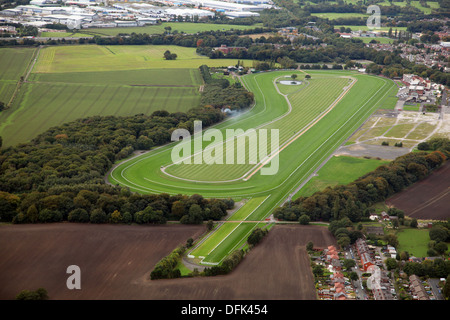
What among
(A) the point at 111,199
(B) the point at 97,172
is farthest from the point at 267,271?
(B) the point at 97,172

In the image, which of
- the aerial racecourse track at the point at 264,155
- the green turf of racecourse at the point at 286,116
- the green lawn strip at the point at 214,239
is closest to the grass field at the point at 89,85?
the aerial racecourse track at the point at 264,155

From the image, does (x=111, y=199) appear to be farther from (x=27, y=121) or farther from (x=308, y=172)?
(x=27, y=121)

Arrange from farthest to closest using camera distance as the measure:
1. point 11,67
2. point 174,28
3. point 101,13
A: point 101,13
point 174,28
point 11,67

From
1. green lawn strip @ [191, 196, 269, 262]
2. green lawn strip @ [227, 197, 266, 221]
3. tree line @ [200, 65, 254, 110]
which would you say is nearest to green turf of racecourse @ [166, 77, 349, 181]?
tree line @ [200, 65, 254, 110]

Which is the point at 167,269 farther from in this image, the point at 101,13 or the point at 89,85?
the point at 101,13

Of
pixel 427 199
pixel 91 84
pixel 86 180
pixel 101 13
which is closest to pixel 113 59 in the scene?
pixel 91 84

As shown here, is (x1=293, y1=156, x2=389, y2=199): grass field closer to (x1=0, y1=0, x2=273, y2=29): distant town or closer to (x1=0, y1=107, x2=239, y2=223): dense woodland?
(x1=0, y1=107, x2=239, y2=223): dense woodland
